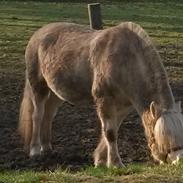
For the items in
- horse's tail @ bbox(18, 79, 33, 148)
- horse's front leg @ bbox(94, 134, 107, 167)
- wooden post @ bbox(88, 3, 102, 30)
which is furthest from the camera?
wooden post @ bbox(88, 3, 102, 30)

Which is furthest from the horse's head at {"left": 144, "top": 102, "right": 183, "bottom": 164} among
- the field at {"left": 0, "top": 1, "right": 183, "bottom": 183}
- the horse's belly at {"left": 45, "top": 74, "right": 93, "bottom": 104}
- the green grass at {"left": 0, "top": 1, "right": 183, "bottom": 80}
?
the green grass at {"left": 0, "top": 1, "right": 183, "bottom": 80}

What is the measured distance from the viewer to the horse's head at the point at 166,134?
6910 mm

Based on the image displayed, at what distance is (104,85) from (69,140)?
165cm

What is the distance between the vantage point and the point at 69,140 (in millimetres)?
9664

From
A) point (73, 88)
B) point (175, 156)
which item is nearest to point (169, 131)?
point (175, 156)

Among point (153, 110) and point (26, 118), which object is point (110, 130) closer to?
point (153, 110)

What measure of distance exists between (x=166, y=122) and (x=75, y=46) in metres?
2.52

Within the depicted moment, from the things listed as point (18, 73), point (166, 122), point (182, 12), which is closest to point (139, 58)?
point (166, 122)

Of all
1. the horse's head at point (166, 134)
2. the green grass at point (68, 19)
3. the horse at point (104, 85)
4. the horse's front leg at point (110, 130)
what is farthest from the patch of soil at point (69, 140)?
the green grass at point (68, 19)

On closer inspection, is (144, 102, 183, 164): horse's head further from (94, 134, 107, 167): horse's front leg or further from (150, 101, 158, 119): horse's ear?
(94, 134, 107, 167): horse's front leg

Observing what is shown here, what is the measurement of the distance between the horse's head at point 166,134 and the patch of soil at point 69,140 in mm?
1262

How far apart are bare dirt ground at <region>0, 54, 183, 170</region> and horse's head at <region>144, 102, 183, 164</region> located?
96 cm

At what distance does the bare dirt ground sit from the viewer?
8734 mm

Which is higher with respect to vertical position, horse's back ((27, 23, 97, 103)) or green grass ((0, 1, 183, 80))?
horse's back ((27, 23, 97, 103))
